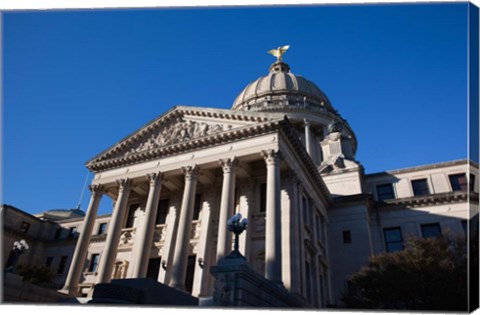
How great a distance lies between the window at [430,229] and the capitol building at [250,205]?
0.08 meters

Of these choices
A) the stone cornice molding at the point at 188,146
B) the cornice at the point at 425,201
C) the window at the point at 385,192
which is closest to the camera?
the stone cornice molding at the point at 188,146

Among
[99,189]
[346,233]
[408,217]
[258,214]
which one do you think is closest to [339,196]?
[346,233]

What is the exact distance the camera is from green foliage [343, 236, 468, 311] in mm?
16203

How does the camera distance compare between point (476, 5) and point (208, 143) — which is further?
point (208, 143)

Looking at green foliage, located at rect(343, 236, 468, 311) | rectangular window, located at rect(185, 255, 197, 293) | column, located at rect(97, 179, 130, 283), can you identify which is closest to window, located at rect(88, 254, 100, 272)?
column, located at rect(97, 179, 130, 283)

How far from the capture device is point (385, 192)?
3456cm

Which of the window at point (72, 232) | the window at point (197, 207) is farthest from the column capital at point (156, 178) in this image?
the window at point (72, 232)

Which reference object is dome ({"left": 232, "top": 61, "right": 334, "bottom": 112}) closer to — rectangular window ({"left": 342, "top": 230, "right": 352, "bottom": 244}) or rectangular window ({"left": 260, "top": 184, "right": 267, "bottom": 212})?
rectangular window ({"left": 342, "top": 230, "right": 352, "bottom": 244})

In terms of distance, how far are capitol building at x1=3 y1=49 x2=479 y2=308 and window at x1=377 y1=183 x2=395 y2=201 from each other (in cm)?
10

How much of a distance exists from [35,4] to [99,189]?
18287 mm

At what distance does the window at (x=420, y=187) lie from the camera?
32.9m

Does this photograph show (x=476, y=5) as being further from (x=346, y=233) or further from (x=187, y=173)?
(x=346, y=233)

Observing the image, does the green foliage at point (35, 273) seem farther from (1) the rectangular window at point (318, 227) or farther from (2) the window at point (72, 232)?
(1) the rectangular window at point (318, 227)

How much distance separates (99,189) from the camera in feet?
92.6
